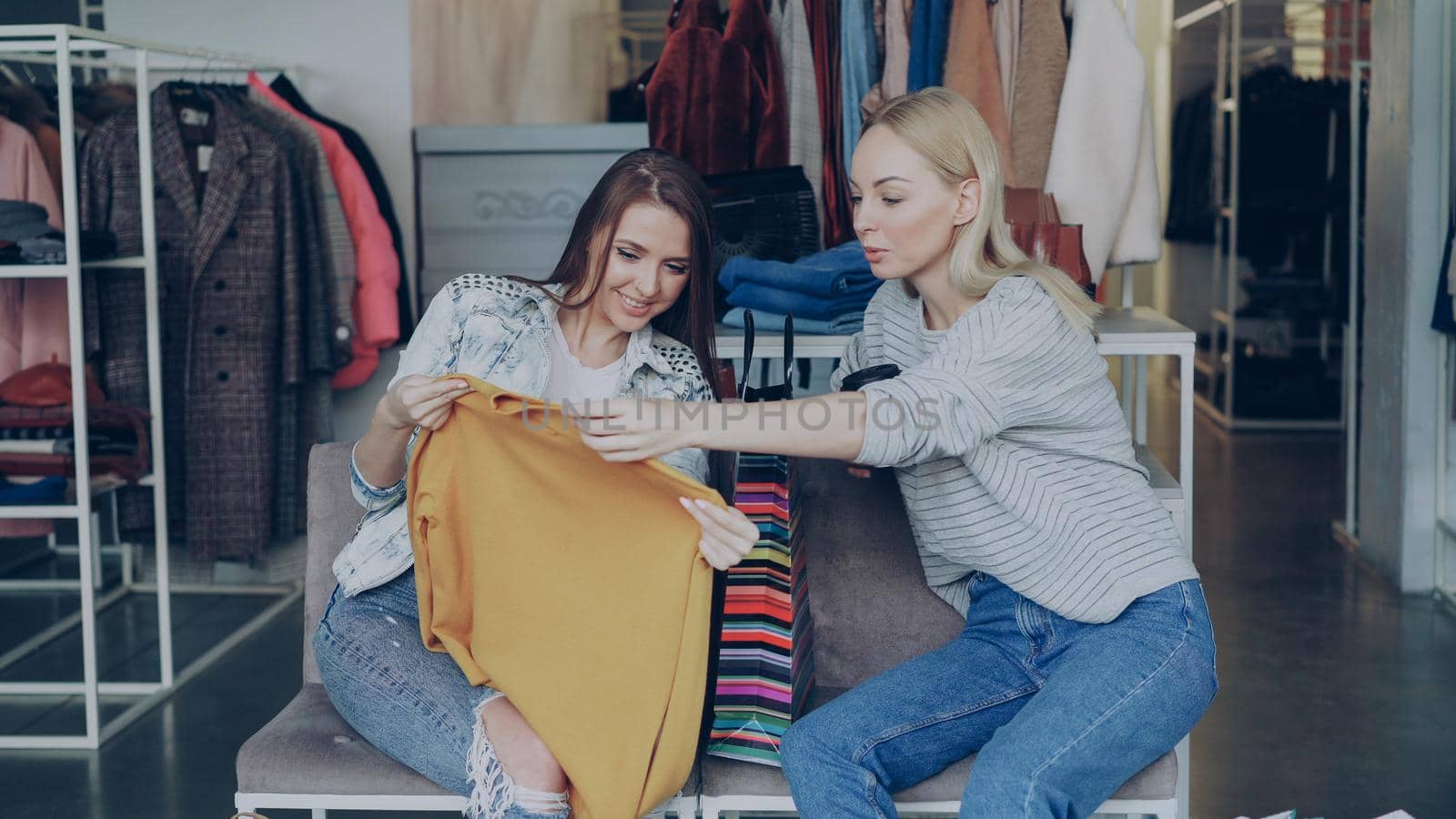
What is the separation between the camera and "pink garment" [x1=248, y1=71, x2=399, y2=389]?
4.36 m

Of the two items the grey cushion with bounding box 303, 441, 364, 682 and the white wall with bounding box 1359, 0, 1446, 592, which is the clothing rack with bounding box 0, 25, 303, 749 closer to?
the grey cushion with bounding box 303, 441, 364, 682

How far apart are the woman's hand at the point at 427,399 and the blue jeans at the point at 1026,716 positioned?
0.64 m

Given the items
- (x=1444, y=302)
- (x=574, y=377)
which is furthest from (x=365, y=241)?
(x=1444, y=302)

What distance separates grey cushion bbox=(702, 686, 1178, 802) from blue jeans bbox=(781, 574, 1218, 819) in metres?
0.02

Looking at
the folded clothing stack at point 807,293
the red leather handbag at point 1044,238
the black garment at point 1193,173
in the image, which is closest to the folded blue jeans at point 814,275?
the folded clothing stack at point 807,293

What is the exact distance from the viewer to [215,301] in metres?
4.13

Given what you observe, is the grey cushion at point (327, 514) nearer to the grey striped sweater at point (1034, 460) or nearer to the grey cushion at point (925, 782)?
the grey cushion at point (925, 782)

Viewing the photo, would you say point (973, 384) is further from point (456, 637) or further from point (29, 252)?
point (29, 252)

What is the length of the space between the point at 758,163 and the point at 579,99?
1878mm

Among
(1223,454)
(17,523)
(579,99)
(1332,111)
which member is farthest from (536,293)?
(1332,111)

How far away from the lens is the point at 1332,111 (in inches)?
295

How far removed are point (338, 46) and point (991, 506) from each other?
3.27 meters

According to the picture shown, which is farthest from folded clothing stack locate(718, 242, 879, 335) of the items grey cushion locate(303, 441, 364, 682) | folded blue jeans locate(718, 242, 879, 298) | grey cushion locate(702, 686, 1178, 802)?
grey cushion locate(702, 686, 1178, 802)

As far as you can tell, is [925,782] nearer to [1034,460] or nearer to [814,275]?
[1034,460]
